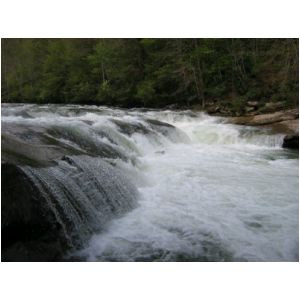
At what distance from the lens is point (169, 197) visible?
15.7 ft

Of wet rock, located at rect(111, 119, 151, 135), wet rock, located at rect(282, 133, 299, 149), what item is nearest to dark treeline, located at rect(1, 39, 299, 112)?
wet rock, located at rect(282, 133, 299, 149)

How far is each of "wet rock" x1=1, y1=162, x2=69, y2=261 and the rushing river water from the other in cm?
15

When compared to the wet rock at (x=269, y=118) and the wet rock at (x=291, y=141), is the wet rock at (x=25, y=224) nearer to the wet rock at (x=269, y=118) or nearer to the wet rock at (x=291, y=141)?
the wet rock at (x=291, y=141)

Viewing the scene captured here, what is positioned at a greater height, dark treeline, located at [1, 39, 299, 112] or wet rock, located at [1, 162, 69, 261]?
dark treeline, located at [1, 39, 299, 112]

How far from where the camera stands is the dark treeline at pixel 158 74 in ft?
39.5

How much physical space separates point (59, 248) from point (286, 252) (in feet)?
6.99

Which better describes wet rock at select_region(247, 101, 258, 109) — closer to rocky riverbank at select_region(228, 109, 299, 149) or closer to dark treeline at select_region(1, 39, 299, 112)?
dark treeline at select_region(1, 39, 299, 112)

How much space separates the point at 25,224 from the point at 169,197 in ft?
7.14

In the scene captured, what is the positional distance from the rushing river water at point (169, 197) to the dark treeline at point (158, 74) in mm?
5537

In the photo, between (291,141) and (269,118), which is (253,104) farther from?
(291,141)

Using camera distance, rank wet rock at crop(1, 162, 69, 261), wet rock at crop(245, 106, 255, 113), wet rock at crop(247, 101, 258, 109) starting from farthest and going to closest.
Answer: wet rock at crop(247, 101, 258, 109), wet rock at crop(245, 106, 255, 113), wet rock at crop(1, 162, 69, 261)

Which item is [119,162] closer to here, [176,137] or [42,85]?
[176,137]

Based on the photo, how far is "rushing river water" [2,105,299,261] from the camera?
3455 millimetres

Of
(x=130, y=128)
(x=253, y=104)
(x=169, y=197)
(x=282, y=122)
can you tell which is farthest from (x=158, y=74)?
(x=169, y=197)
